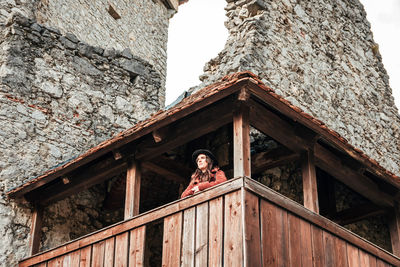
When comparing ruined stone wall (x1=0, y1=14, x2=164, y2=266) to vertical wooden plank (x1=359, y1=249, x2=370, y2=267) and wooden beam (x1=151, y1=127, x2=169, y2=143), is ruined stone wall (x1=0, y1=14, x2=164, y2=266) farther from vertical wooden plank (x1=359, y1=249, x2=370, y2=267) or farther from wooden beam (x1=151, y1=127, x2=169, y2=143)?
vertical wooden plank (x1=359, y1=249, x2=370, y2=267)

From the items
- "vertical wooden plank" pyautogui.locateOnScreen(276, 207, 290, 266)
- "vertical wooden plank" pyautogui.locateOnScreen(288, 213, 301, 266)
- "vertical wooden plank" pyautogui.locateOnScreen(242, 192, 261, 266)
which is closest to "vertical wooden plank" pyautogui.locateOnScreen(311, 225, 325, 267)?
"vertical wooden plank" pyautogui.locateOnScreen(288, 213, 301, 266)

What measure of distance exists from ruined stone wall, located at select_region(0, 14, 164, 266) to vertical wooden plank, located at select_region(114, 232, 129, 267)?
192 centimetres

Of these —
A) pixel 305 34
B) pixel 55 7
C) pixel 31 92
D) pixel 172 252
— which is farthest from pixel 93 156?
pixel 55 7

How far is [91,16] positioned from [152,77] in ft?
→ 11.9

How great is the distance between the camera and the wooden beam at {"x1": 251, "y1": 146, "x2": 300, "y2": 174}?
691 cm

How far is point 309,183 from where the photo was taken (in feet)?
21.0

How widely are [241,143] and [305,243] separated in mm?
1156

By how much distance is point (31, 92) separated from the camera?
340 inches

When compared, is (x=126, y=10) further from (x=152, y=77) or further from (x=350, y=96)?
(x=350, y=96)

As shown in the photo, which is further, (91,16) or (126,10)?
(126,10)

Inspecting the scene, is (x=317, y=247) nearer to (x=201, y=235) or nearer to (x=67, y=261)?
(x=201, y=235)

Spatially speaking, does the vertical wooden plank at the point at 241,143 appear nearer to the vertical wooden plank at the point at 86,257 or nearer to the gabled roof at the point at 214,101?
the gabled roof at the point at 214,101

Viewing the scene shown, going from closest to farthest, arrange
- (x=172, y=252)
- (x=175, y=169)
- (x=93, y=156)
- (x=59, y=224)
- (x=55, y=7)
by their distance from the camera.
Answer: (x=172, y=252) → (x=93, y=156) → (x=175, y=169) → (x=59, y=224) → (x=55, y=7)

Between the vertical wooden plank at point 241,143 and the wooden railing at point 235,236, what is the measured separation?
193 millimetres
